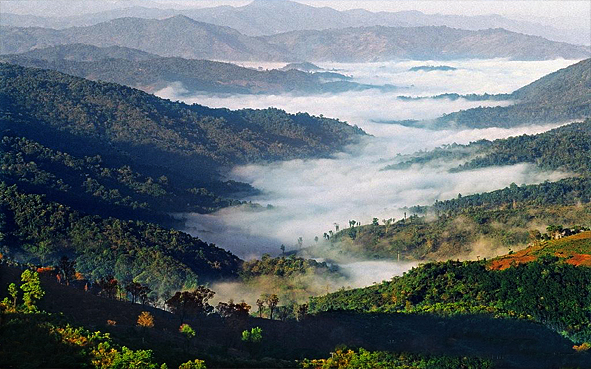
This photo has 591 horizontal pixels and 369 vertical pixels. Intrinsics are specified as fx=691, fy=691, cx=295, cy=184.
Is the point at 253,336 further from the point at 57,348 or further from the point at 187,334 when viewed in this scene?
the point at 57,348

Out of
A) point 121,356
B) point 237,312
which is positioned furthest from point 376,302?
point 121,356

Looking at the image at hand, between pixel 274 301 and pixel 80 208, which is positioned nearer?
pixel 274 301

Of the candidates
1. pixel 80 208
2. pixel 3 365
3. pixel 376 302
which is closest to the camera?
pixel 3 365

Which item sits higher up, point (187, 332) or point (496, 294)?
point (496, 294)

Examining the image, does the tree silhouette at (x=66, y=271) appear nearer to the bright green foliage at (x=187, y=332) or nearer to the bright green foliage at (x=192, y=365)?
the bright green foliage at (x=187, y=332)

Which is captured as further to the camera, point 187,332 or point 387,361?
point 187,332

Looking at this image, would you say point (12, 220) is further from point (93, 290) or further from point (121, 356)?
point (121, 356)

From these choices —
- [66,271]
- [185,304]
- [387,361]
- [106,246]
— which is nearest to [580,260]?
[387,361]

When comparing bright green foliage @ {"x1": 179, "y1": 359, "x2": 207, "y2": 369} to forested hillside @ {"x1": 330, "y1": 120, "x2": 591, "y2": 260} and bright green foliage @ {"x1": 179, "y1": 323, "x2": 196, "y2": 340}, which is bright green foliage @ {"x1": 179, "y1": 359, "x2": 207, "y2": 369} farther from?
forested hillside @ {"x1": 330, "y1": 120, "x2": 591, "y2": 260}
